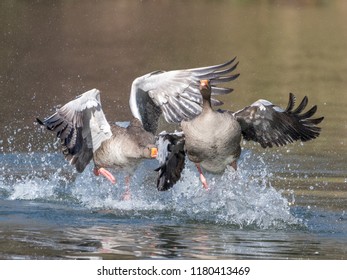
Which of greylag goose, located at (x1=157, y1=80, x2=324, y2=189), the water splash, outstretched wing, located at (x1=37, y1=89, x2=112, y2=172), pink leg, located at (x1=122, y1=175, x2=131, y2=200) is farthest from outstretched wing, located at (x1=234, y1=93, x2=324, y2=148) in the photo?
outstretched wing, located at (x1=37, y1=89, x2=112, y2=172)

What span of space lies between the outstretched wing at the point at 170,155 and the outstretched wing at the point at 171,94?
0.98 metres

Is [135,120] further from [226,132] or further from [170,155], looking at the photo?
[226,132]

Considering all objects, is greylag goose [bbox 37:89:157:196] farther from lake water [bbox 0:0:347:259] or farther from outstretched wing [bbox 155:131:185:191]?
outstretched wing [bbox 155:131:185:191]

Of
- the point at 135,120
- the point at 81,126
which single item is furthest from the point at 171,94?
the point at 81,126

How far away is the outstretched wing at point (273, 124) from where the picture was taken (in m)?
11.8

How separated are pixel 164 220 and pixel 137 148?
1.45m

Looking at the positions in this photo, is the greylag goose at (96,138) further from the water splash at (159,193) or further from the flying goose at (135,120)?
the water splash at (159,193)

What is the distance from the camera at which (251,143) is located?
16.4 metres

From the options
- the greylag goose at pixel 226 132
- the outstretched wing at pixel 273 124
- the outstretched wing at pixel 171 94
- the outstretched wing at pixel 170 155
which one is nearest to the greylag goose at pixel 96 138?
the outstretched wing at pixel 171 94

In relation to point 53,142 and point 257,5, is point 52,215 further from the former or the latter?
point 257,5

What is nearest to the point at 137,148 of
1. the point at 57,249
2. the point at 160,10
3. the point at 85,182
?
the point at 85,182

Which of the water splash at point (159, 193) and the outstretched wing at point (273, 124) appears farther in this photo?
the outstretched wing at point (273, 124)
